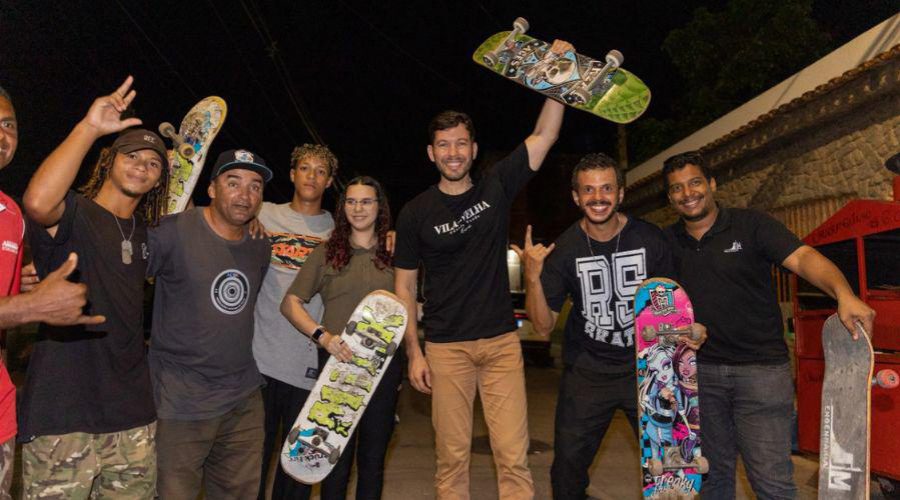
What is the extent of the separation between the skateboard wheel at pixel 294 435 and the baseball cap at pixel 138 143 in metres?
1.65

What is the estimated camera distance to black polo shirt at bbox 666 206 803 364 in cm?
334

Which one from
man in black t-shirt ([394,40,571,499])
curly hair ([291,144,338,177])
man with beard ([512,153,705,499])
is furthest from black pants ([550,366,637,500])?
curly hair ([291,144,338,177])

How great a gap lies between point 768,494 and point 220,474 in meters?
3.05

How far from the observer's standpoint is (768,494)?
3.24 m

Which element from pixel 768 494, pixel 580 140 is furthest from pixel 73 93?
pixel 580 140

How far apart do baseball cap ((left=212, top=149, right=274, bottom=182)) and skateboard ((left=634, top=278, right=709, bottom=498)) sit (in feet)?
7.47

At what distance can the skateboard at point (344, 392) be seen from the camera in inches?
127

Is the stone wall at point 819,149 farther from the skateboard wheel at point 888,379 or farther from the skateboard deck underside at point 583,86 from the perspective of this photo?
the skateboard deck underside at point 583,86

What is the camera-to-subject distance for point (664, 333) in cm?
316

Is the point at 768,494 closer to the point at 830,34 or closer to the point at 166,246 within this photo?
the point at 166,246

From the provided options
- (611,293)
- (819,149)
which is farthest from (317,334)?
(819,149)

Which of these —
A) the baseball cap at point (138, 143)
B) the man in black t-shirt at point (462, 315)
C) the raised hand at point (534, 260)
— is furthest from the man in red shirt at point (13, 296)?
the raised hand at point (534, 260)

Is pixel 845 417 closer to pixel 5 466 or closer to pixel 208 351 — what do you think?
pixel 208 351

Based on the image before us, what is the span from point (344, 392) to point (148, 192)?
1.51 m
